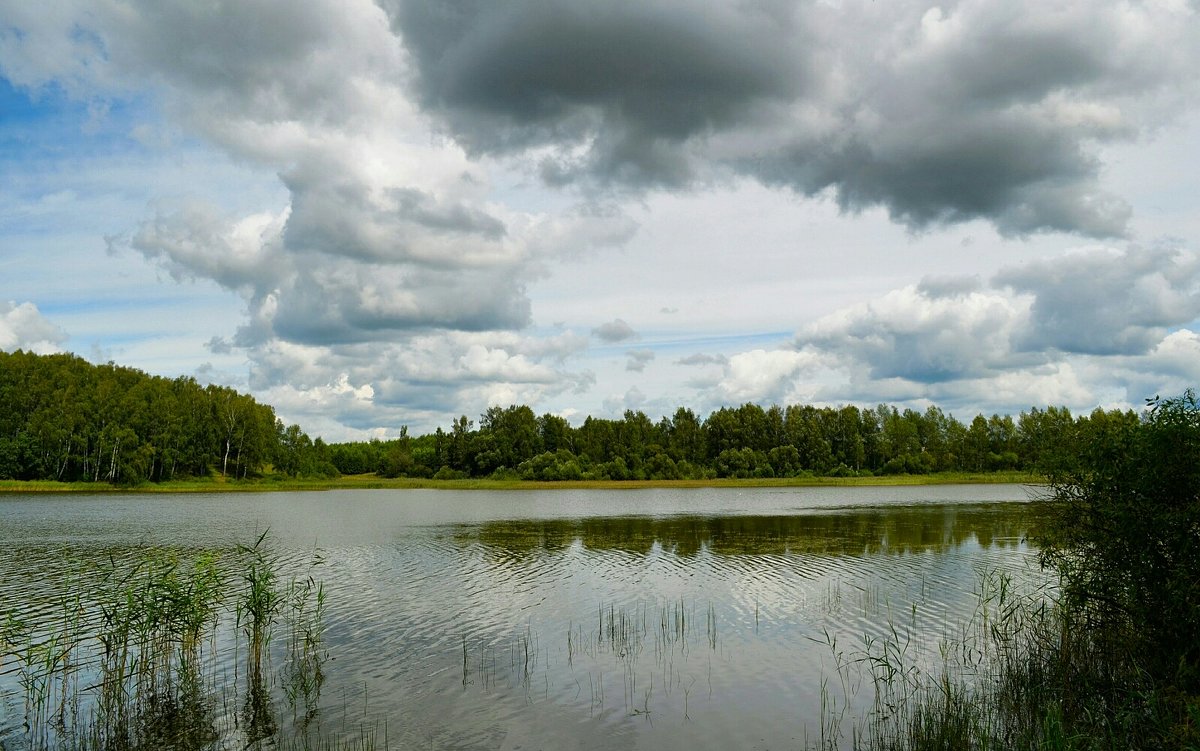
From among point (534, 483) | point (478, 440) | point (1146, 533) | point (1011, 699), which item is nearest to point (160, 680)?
point (1011, 699)

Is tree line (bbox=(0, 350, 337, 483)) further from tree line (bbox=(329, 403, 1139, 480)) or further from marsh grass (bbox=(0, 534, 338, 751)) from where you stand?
marsh grass (bbox=(0, 534, 338, 751))

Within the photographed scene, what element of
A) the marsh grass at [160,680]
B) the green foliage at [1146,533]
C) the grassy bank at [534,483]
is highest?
the green foliage at [1146,533]

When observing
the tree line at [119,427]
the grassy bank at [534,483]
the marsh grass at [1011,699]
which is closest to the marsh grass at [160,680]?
the marsh grass at [1011,699]

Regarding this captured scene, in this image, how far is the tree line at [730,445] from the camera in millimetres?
147250

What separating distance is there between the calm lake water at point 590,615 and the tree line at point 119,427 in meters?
66.7

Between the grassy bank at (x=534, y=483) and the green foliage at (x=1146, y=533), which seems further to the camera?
the grassy bank at (x=534, y=483)

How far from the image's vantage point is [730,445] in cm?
16138

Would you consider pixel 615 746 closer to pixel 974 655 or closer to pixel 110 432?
pixel 974 655

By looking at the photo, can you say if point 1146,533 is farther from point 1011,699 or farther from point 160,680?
point 160,680

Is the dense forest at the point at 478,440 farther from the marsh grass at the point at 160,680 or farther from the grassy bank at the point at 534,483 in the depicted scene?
the marsh grass at the point at 160,680

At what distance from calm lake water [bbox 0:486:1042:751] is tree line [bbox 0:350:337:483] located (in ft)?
219

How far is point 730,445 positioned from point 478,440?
54517 millimetres

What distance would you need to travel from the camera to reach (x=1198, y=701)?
36.0 ft

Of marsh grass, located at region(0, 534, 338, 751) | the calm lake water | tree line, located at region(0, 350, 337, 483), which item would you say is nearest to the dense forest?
tree line, located at region(0, 350, 337, 483)
